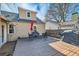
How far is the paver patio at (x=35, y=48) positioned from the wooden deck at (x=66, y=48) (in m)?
0.06

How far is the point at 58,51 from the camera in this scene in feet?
9.46

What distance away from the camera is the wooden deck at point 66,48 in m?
2.87

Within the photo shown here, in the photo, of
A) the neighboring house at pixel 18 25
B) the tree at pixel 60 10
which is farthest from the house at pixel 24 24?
the tree at pixel 60 10

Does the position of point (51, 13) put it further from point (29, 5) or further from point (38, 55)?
point (38, 55)

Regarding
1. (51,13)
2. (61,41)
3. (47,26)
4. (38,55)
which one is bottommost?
(38,55)

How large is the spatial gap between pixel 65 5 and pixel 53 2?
198mm

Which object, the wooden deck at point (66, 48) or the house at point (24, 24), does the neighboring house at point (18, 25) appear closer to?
the house at point (24, 24)

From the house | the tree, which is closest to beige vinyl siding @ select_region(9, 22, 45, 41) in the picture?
the house

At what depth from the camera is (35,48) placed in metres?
2.94

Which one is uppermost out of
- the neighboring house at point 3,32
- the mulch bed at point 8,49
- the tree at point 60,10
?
the tree at point 60,10

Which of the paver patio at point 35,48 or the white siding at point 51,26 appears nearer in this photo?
the paver patio at point 35,48

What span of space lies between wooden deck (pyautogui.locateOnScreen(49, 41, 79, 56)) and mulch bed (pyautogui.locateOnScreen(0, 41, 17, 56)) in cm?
64

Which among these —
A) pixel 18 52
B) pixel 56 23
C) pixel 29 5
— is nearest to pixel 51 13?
pixel 56 23

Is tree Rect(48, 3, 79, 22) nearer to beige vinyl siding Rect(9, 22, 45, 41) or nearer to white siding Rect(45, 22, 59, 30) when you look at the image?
white siding Rect(45, 22, 59, 30)
